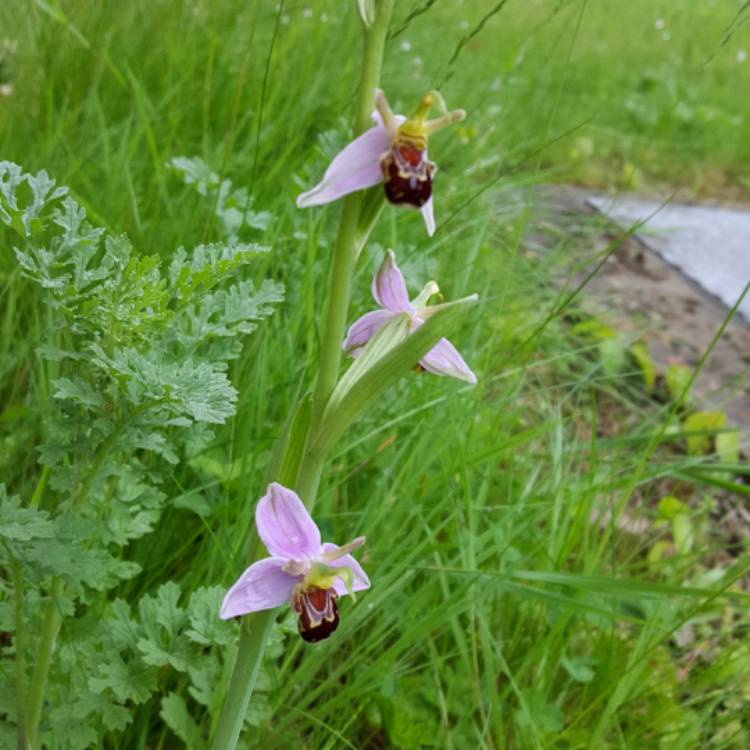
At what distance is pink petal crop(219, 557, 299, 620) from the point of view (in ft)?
2.91

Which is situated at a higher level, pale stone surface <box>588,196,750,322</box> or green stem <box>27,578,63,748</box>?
green stem <box>27,578,63,748</box>

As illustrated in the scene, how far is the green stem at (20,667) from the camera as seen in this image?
3.21 ft

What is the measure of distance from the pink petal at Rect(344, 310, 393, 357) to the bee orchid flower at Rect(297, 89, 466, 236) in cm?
20

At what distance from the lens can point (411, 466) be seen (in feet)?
4.98

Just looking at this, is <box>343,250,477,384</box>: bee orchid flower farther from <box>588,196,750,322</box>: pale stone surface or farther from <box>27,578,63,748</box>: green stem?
<box>588,196,750,322</box>: pale stone surface

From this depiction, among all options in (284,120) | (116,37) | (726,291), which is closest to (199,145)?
(284,120)

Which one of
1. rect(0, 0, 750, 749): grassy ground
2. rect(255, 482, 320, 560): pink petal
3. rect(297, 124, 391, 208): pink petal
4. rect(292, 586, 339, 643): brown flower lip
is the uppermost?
rect(297, 124, 391, 208): pink petal

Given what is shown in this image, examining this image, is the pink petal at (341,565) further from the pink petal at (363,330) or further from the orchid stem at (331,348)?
the pink petal at (363,330)

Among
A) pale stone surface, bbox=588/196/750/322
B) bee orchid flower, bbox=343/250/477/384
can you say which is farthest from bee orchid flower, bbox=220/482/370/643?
pale stone surface, bbox=588/196/750/322

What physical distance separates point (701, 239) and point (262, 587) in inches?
130

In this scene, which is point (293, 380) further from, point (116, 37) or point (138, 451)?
point (116, 37)

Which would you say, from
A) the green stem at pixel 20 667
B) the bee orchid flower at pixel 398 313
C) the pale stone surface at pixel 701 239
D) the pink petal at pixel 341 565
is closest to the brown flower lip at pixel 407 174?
the bee orchid flower at pixel 398 313

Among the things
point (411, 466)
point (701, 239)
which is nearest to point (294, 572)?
point (411, 466)

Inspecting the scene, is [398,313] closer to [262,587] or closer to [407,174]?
[407,174]
